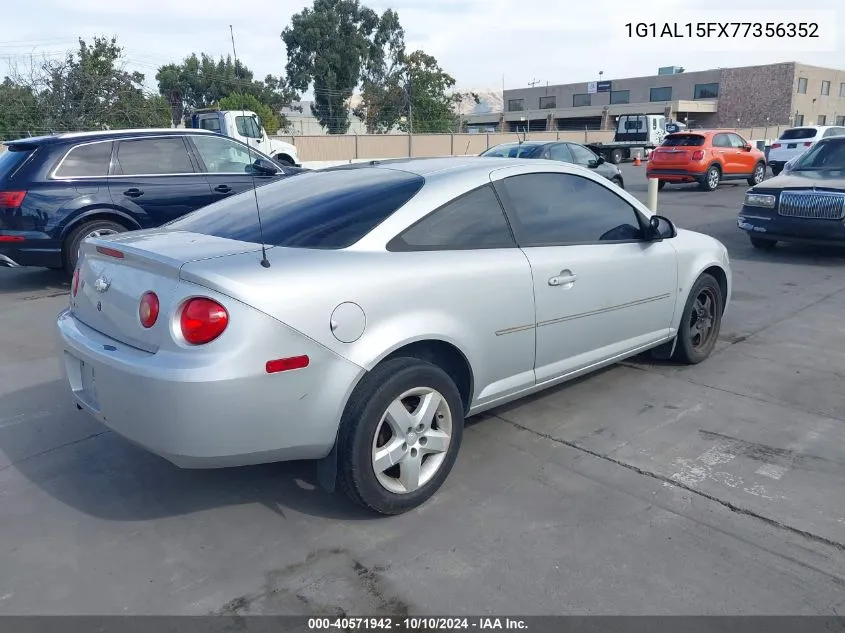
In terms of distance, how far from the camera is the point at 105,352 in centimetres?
303

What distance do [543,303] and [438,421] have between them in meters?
0.92

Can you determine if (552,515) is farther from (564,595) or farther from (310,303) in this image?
(310,303)

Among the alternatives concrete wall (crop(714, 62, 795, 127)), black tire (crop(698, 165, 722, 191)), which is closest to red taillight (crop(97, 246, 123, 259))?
black tire (crop(698, 165, 722, 191))

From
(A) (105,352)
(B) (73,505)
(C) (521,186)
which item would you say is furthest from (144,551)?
(C) (521,186)

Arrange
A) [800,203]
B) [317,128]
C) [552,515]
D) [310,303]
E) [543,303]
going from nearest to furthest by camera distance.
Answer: [310,303] → [552,515] → [543,303] → [800,203] → [317,128]

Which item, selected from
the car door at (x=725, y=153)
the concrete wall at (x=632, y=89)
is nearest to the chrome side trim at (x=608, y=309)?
the car door at (x=725, y=153)

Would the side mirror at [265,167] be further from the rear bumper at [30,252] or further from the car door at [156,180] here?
the rear bumper at [30,252]

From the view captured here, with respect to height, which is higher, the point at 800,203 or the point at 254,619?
the point at 800,203

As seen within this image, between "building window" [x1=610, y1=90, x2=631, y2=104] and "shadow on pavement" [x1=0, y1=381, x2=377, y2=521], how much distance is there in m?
75.4

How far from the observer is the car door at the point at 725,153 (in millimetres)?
18906

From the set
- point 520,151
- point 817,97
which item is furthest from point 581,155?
point 817,97

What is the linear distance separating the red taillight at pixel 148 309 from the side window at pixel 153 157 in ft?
18.9

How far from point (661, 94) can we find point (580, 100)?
8.85 metres

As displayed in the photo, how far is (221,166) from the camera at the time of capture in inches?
345
